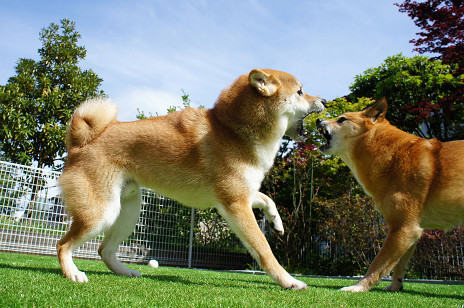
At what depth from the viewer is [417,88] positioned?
12.0 metres

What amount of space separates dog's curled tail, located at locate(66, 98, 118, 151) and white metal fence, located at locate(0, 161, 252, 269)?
14.5 feet

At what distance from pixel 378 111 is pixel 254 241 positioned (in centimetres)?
218

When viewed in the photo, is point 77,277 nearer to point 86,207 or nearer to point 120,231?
point 86,207

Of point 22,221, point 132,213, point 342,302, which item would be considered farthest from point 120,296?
point 22,221

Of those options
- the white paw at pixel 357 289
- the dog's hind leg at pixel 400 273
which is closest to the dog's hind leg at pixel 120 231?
the white paw at pixel 357 289

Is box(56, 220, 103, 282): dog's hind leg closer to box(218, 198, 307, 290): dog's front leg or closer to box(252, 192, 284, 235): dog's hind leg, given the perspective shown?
box(218, 198, 307, 290): dog's front leg

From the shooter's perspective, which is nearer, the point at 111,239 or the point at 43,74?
the point at 111,239

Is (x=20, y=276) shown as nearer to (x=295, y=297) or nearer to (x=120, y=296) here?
(x=120, y=296)

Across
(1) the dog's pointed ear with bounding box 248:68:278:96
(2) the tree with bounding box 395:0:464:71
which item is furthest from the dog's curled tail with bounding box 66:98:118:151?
(2) the tree with bounding box 395:0:464:71

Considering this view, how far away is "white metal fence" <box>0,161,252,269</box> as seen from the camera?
24.0 ft

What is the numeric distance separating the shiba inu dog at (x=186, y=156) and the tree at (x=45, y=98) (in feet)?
31.9

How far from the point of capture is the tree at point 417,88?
1090 centimetres

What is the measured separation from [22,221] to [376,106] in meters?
7.31

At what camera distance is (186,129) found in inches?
128
